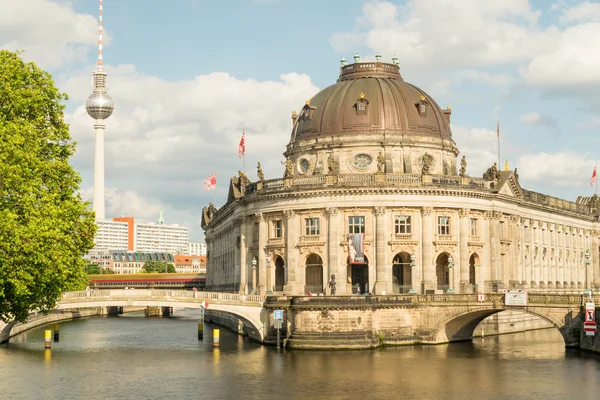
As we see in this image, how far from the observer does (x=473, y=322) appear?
85.7 meters

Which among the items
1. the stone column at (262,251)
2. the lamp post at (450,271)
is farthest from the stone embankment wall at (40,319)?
the lamp post at (450,271)

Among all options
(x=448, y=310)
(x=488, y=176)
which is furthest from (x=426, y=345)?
(x=488, y=176)

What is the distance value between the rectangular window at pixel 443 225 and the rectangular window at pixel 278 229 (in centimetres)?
1580

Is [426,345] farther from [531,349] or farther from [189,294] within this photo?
[189,294]

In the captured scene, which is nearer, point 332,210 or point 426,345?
point 426,345

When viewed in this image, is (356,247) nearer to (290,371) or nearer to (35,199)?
(290,371)

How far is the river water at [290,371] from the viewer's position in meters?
55.8

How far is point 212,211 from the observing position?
513ft

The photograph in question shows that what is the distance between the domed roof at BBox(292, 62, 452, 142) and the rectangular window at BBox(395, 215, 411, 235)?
12.9 meters

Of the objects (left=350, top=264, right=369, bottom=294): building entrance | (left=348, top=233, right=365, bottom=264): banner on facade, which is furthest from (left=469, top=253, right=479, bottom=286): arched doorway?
(left=348, top=233, right=365, bottom=264): banner on facade

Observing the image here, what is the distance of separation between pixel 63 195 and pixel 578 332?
41750 millimetres

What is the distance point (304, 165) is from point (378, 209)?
1746 cm

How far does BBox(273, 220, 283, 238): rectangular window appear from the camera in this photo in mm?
94631

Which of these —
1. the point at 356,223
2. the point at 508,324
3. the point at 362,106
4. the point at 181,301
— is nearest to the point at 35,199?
the point at 181,301
